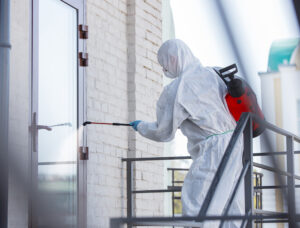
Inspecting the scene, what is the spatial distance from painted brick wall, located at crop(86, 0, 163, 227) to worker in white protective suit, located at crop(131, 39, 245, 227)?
138 cm

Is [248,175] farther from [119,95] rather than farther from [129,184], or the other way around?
[119,95]

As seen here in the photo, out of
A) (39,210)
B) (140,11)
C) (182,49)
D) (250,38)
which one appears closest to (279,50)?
(250,38)

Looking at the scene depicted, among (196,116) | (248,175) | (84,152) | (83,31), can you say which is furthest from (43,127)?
(248,175)

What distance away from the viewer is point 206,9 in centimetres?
46

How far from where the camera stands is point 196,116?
12.2 ft

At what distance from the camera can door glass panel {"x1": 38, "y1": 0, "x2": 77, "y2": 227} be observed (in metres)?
4.42

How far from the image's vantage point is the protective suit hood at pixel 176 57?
3.75 m

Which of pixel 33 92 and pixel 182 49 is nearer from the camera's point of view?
pixel 182 49

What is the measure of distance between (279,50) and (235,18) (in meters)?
0.07

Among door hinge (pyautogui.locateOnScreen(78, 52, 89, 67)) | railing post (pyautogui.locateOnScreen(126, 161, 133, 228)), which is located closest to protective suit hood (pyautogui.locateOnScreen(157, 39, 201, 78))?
door hinge (pyautogui.locateOnScreen(78, 52, 89, 67))

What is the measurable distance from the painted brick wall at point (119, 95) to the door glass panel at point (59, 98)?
212mm

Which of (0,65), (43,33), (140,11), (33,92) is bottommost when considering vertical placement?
(0,65)

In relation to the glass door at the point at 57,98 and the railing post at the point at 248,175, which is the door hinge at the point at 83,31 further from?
the railing post at the point at 248,175

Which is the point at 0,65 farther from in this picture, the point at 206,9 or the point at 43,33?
the point at 43,33
